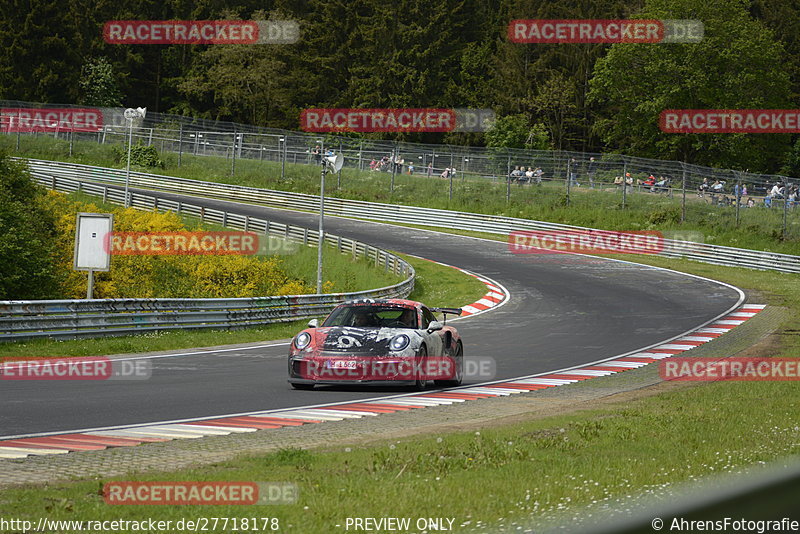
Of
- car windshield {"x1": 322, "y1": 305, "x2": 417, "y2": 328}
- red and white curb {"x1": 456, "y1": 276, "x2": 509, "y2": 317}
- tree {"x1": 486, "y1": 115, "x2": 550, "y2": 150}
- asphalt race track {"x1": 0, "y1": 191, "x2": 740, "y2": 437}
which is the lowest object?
red and white curb {"x1": 456, "y1": 276, "x2": 509, "y2": 317}

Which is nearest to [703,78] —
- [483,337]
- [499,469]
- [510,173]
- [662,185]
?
[510,173]

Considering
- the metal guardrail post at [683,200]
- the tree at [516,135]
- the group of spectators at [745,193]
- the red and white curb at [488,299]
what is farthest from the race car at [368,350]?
the tree at [516,135]

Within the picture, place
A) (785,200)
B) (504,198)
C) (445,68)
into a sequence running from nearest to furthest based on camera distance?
1. (785,200)
2. (504,198)
3. (445,68)

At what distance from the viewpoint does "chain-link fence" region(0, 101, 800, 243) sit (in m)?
48.4

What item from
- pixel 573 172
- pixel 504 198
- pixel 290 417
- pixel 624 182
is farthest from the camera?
pixel 504 198

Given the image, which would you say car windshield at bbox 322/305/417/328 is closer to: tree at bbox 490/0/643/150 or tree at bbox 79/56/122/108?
tree at bbox 490/0/643/150

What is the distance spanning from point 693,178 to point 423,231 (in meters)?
13.9

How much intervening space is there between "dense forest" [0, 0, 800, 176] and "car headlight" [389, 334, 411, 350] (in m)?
58.4

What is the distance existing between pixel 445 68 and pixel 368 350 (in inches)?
3256

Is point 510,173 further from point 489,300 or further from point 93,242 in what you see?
point 93,242

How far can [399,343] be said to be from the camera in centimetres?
1527

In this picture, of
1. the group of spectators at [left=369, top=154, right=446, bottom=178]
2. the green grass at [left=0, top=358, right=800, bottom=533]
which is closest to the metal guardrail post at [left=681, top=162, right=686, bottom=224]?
the group of spectators at [left=369, top=154, right=446, bottom=178]

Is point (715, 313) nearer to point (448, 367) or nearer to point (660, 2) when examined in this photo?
point (448, 367)

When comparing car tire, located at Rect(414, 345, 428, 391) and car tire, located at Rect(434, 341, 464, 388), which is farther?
car tire, located at Rect(434, 341, 464, 388)
